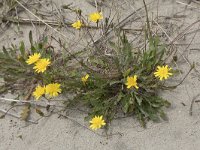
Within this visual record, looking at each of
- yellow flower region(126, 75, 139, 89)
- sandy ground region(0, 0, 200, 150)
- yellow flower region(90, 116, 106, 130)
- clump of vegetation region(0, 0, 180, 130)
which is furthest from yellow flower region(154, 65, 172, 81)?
yellow flower region(90, 116, 106, 130)

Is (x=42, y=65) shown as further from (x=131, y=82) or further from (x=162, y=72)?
(x=162, y=72)

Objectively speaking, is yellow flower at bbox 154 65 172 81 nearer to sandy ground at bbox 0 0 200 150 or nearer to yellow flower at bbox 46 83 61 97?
sandy ground at bbox 0 0 200 150

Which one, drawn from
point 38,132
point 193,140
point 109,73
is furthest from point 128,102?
point 38,132

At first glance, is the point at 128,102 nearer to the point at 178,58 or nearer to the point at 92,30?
the point at 178,58

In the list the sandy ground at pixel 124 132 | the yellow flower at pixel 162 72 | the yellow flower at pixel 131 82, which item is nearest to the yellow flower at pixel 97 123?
the sandy ground at pixel 124 132

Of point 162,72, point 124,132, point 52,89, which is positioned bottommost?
point 124,132

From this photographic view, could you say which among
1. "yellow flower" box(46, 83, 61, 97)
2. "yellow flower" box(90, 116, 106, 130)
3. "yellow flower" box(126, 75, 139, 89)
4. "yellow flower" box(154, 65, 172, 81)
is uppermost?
"yellow flower" box(154, 65, 172, 81)

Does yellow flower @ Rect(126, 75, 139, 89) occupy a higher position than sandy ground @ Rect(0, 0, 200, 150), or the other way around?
yellow flower @ Rect(126, 75, 139, 89)

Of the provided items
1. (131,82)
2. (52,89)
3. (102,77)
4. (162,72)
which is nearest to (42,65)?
(52,89)
